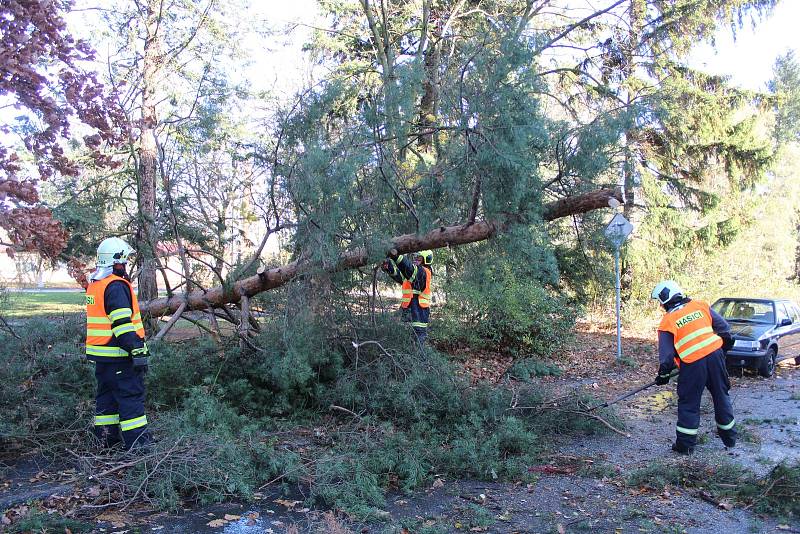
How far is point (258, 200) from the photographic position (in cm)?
691

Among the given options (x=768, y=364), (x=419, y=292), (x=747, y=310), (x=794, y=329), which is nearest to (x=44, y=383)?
(x=419, y=292)

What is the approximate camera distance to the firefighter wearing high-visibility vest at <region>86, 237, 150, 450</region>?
4.99m

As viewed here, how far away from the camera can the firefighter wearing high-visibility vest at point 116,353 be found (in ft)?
16.4

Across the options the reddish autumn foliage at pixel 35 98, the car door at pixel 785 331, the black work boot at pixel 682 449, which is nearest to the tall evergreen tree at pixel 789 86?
the car door at pixel 785 331

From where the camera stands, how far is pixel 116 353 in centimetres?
512

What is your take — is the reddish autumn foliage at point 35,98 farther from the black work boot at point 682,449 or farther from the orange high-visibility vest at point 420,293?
the black work boot at point 682,449

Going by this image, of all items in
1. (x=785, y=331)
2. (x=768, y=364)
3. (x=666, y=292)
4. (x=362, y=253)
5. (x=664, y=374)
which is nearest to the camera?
(x=664, y=374)

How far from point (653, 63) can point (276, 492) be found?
42.3 ft

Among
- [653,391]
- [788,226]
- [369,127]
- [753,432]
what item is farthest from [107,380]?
[788,226]

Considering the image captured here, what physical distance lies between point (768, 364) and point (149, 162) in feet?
37.3

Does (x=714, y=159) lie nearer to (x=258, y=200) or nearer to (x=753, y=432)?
(x=753, y=432)

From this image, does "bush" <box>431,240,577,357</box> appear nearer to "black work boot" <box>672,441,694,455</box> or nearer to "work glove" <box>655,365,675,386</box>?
"work glove" <box>655,365,675,386</box>

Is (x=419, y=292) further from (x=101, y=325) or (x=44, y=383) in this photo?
(x=44, y=383)

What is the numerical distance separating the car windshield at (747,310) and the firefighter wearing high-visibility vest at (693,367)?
486 cm
